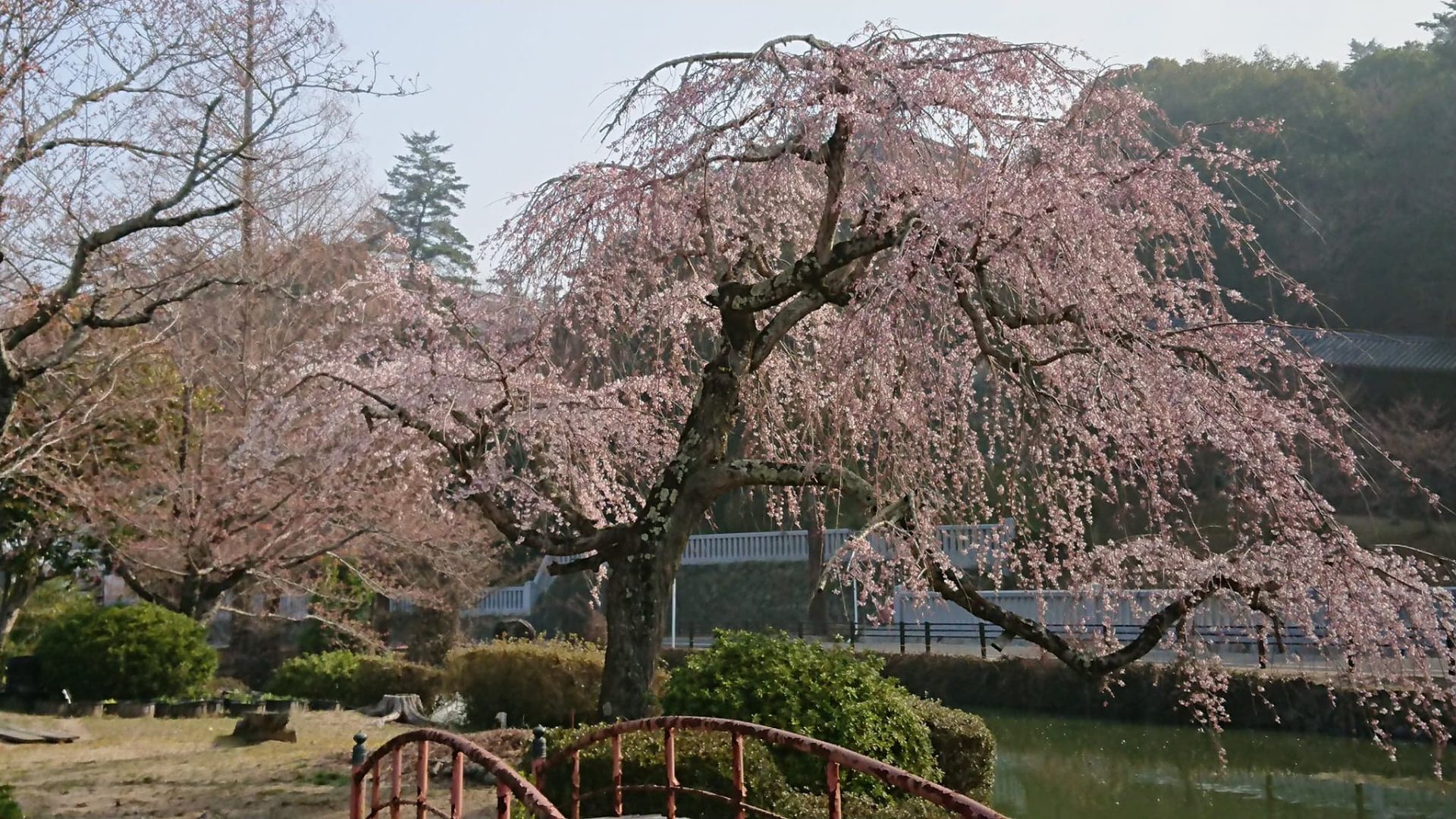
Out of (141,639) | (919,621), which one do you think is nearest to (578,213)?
(141,639)

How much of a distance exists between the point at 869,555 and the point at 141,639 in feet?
43.8

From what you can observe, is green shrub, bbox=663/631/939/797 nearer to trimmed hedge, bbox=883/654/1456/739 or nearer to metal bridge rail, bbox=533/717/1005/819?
metal bridge rail, bbox=533/717/1005/819

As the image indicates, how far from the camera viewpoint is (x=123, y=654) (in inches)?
658

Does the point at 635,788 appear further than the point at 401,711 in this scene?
No

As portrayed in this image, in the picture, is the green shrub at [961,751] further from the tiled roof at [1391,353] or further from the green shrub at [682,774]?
the tiled roof at [1391,353]

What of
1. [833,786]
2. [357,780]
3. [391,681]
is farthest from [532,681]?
[833,786]

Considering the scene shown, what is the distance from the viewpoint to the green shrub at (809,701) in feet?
24.7

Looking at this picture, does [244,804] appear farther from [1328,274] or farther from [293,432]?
[1328,274]

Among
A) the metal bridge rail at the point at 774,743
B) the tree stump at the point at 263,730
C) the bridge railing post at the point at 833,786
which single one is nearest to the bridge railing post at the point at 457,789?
the metal bridge rail at the point at 774,743

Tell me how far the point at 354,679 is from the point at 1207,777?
535 inches

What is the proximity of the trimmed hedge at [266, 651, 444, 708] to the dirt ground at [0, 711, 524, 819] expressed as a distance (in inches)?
153

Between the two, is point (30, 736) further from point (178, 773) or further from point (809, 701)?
point (809, 701)

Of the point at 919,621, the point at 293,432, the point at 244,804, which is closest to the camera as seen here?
the point at 244,804

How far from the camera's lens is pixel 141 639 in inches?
665
